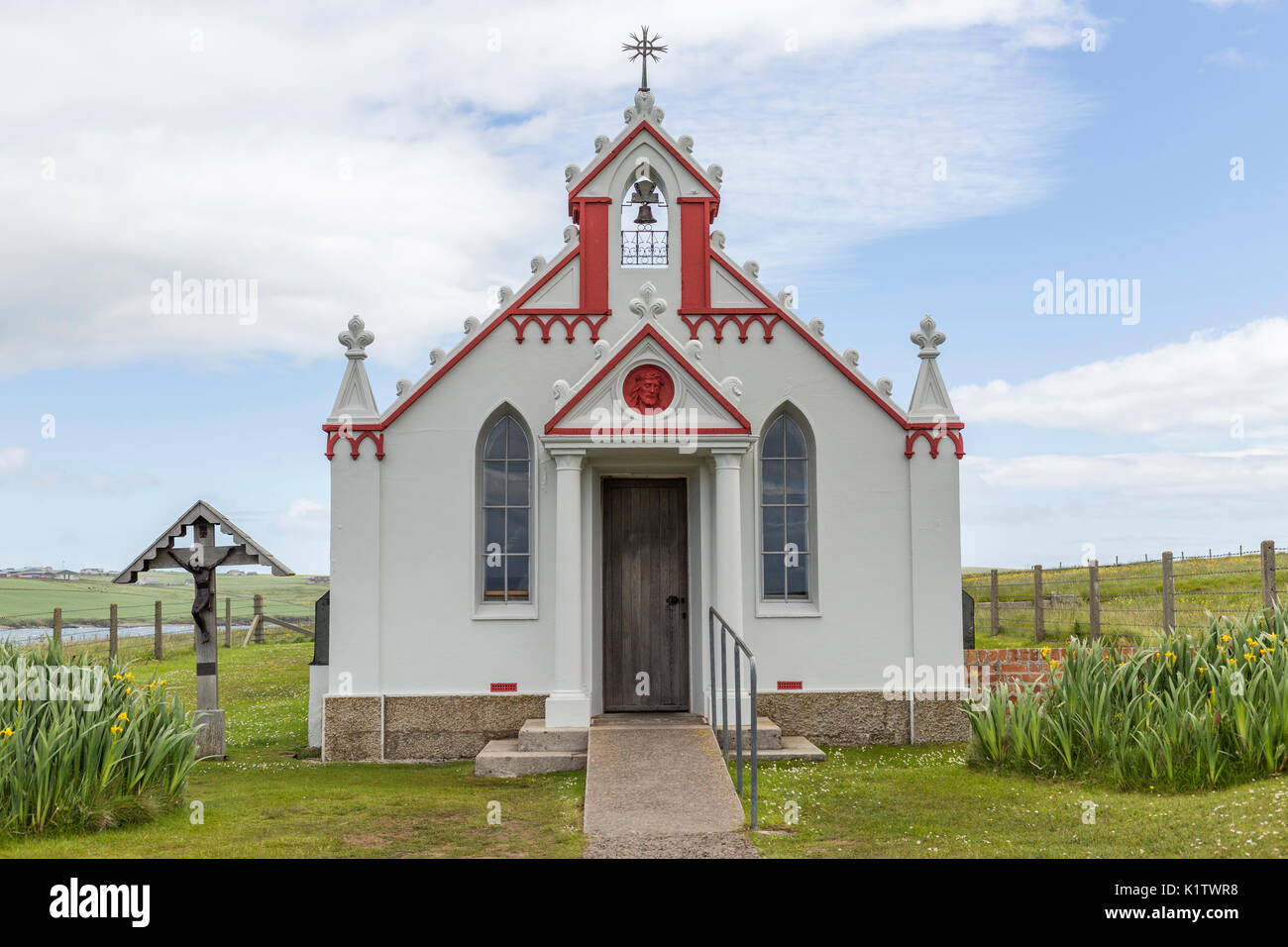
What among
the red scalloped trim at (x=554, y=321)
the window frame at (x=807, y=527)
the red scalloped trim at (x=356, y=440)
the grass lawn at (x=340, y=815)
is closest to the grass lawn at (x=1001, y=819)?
the grass lawn at (x=340, y=815)

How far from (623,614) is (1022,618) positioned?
14.5m

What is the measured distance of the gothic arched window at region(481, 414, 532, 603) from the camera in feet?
44.0

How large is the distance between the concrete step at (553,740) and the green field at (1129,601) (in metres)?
11.5

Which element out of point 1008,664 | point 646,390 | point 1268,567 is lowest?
point 1008,664

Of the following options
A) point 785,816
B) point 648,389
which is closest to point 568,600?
point 648,389

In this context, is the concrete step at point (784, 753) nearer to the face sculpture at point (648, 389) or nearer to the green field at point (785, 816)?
the green field at point (785, 816)

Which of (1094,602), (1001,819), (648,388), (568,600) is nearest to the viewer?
(1001,819)

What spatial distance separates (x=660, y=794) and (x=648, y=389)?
481 centimetres

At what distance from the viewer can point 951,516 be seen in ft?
44.5

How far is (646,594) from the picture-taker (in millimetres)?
13562

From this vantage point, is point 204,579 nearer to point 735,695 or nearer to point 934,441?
point 735,695

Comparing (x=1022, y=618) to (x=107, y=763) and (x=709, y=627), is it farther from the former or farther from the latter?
(x=107, y=763)

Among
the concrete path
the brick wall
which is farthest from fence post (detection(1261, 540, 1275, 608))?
the concrete path
